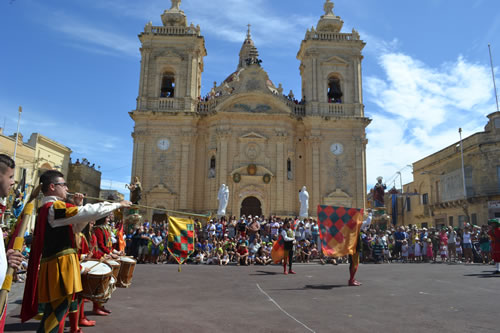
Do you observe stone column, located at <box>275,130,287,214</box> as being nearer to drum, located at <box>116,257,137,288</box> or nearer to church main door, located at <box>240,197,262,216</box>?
church main door, located at <box>240,197,262,216</box>

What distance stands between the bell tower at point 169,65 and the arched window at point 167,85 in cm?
10

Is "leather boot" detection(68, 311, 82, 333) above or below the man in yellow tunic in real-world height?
below

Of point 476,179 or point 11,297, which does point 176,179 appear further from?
point 476,179

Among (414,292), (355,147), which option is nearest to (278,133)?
(355,147)

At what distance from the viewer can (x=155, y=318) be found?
20.3 ft

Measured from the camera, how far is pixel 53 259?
4273 millimetres

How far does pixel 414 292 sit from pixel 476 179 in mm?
28240

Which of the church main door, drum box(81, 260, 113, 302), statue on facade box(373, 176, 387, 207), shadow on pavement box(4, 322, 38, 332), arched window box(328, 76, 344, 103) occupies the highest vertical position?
arched window box(328, 76, 344, 103)

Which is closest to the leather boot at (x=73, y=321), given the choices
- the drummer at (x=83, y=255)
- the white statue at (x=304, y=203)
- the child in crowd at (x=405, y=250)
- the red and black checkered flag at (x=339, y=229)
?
the drummer at (x=83, y=255)

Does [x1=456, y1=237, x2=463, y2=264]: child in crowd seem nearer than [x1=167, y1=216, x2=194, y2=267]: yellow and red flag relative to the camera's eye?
No

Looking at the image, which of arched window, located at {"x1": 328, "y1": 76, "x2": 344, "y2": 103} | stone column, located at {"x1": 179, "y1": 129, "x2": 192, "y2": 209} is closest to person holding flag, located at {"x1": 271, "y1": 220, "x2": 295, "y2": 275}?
stone column, located at {"x1": 179, "y1": 129, "x2": 192, "y2": 209}

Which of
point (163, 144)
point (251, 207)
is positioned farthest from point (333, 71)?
point (163, 144)

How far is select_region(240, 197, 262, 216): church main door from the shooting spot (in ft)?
99.8

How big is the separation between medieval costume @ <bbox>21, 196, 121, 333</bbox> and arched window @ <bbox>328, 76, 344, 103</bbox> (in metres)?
31.4
